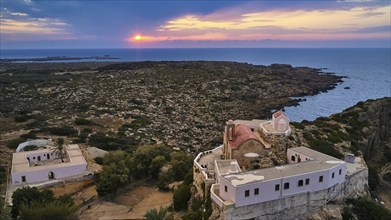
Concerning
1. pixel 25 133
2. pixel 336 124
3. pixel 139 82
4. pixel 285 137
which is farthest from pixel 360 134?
pixel 139 82

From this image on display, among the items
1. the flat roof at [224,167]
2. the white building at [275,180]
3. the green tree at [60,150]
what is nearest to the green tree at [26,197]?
the green tree at [60,150]

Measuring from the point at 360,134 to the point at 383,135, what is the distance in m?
12.9

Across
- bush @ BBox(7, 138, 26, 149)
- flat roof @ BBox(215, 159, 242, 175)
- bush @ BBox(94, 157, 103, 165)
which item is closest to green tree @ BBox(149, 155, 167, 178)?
bush @ BBox(94, 157, 103, 165)

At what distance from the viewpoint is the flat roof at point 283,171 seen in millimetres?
25188

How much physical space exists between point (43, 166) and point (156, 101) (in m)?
48.4

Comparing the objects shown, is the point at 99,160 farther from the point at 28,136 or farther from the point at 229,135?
the point at 229,135

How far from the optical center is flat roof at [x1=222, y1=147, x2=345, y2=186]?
25188 mm

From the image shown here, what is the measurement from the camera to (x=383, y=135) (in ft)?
212

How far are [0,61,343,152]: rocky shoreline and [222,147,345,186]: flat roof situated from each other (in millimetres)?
29692

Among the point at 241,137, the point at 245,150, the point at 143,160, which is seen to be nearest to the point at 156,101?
the point at 143,160

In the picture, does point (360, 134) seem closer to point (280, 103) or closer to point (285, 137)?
point (285, 137)

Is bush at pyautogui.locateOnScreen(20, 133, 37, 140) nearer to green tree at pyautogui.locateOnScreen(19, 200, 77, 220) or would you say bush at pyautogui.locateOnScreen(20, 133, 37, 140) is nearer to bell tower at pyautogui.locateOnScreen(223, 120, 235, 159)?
green tree at pyautogui.locateOnScreen(19, 200, 77, 220)

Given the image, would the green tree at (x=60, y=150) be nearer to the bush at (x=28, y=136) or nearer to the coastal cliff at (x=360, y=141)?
the bush at (x=28, y=136)

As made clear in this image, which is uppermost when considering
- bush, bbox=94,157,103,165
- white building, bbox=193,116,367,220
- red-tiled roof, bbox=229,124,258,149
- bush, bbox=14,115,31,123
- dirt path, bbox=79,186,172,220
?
red-tiled roof, bbox=229,124,258,149
